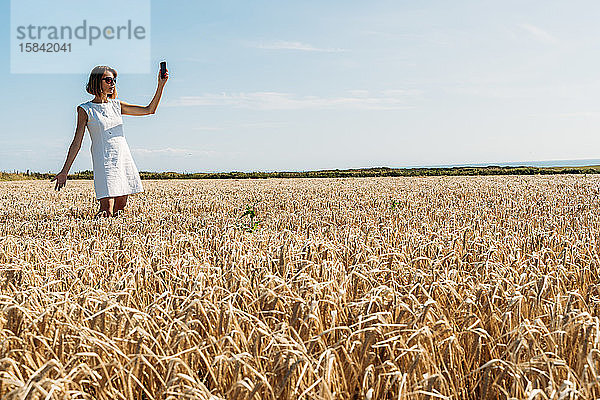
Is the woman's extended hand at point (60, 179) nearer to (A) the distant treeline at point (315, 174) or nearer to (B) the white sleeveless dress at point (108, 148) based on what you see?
(B) the white sleeveless dress at point (108, 148)

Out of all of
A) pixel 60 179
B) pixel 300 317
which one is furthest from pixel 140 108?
pixel 300 317

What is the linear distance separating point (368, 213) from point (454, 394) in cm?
559

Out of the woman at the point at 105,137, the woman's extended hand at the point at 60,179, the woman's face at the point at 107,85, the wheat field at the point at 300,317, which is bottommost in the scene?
the wheat field at the point at 300,317

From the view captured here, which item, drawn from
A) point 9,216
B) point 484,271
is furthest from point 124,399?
point 9,216

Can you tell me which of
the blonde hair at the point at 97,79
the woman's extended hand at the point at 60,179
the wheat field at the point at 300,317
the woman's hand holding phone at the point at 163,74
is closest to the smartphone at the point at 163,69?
the woman's hand holding phone at the point at 163,74

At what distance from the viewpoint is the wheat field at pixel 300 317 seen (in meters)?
1.89

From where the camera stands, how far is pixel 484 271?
3336mm

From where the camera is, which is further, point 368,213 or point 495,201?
point 495,201

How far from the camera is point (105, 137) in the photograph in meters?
7.34

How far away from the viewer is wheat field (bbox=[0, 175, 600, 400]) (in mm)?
1892

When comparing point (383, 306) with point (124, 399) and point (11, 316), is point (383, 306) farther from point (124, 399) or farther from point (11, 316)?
point (11, 316)

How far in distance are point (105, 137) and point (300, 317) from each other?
572cm

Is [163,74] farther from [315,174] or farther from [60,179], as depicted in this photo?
[315,174]

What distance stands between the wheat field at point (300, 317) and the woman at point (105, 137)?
5.81 feet
